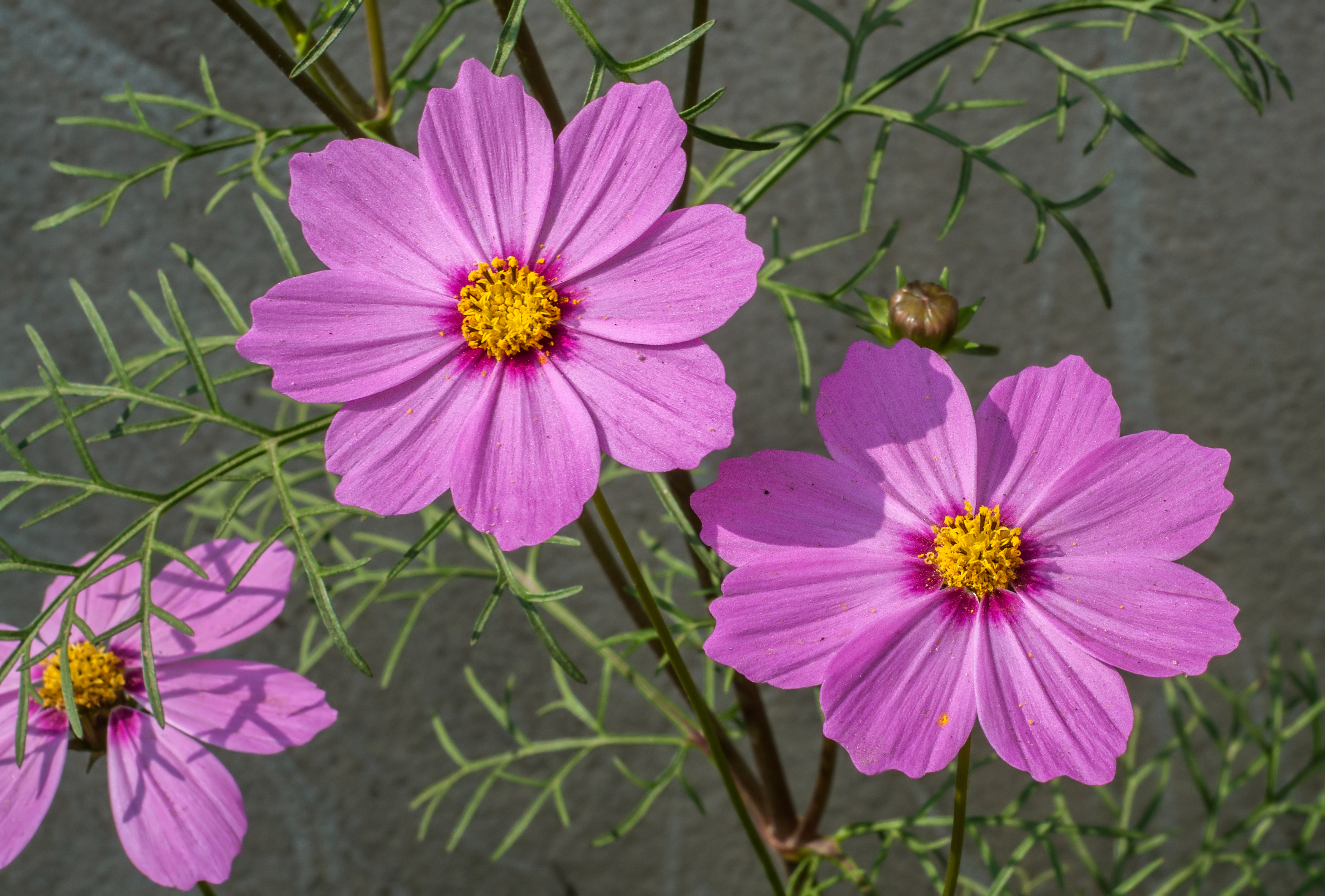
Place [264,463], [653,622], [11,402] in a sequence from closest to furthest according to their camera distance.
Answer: [653,622], [264,463], [11,402]

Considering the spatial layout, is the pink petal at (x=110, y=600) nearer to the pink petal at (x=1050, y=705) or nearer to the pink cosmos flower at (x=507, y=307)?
the pink cosmos flower at (x=507, y=307)

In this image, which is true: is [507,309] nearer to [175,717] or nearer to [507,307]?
[507,307]

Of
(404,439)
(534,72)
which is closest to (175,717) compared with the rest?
(404,439)

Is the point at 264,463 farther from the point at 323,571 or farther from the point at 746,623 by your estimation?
the point at 746,623

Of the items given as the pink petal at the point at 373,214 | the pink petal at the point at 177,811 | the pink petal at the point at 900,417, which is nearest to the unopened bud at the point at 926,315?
the pink petal at the point at 900,417

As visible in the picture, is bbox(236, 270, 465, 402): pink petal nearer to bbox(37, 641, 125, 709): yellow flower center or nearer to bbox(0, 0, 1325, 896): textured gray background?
bbox(37, 641, 125, 709): yellow flower center

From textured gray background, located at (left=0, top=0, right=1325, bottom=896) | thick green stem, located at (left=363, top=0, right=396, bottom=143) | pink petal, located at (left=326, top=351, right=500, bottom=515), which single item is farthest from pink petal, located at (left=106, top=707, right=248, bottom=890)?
textured gray background, located at (left=0, top=0, right=1325, bottom=896)

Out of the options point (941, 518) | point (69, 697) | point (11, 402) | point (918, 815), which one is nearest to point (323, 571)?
point (69, 697)
